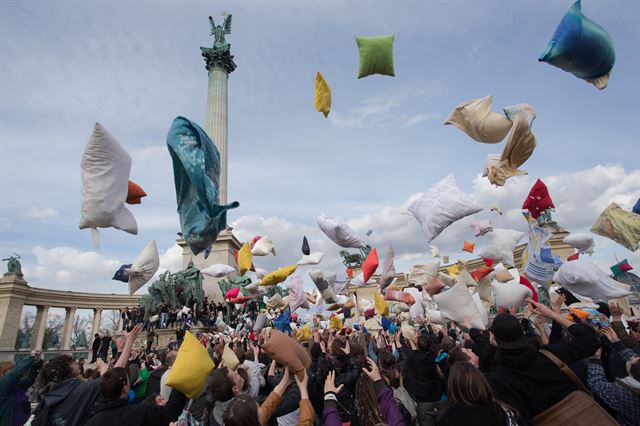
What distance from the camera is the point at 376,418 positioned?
3053mm

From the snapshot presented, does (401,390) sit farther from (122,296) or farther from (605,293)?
(122,296)

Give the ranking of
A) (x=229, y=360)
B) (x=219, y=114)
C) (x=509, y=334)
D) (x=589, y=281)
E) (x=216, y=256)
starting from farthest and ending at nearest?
1. (x=219, y=114)
2. (x=216, y=256)
3. (x=589, y=281)
4. (x=229, y=360)
5. (x=509, y=334)

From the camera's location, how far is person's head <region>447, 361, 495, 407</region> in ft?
8.05

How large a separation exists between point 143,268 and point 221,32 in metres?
40.5

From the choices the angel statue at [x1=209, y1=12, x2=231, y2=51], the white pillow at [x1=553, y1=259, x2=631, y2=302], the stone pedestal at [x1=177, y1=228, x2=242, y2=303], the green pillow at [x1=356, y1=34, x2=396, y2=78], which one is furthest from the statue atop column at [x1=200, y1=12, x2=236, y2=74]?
the white pillow at [x1=553, y1=259, x2=631, y2=302]

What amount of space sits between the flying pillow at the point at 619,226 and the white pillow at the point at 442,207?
155 inches

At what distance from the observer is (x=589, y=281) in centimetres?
625

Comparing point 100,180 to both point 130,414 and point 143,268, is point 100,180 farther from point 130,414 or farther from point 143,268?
point 143,268

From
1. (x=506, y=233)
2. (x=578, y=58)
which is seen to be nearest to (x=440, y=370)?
(x=578, y=58)

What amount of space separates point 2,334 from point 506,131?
4224cm

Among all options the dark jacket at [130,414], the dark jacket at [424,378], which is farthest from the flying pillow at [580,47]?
the dark jacket at [130,414]

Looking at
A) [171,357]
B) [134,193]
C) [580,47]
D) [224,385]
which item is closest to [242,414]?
[224,385]

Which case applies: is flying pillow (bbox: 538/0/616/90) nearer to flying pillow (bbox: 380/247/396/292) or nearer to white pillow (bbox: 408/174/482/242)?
white pillow (bbox: 408/174/482/242)

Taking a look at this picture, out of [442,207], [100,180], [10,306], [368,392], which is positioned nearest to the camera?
[368,392]
